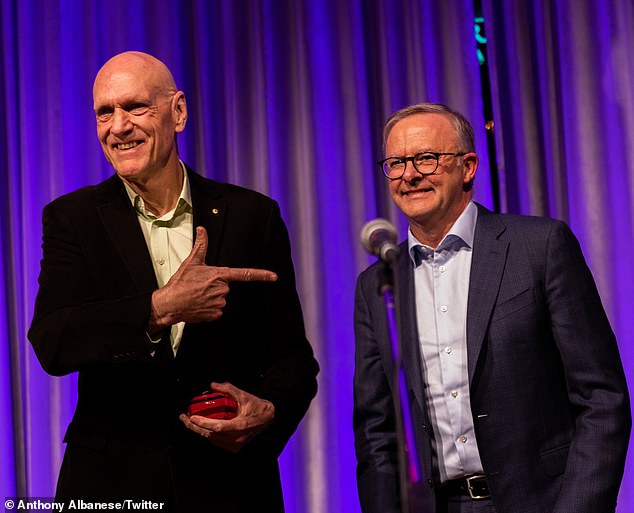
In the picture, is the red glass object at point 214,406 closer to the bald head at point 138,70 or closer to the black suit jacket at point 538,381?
the black suit jacket at point 538,381

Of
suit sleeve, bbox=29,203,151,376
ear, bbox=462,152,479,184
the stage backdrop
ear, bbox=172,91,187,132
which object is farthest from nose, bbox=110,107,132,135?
the stage backdrop

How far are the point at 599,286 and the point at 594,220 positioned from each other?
0.92ft

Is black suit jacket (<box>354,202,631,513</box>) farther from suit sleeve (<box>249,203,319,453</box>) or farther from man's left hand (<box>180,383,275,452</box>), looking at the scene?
man's left hand (<box>180,383,275,452</box>)

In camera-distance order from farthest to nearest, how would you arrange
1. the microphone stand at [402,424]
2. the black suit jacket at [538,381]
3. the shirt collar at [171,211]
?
the shirt collar at [171,211] → the black suit jacket at [538,381] → the microphone stand at [402,424]

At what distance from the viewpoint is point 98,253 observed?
2.21 metres

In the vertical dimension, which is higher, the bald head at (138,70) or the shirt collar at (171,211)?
the bald head at (138,70)

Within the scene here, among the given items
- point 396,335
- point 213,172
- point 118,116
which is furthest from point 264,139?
point 396,335

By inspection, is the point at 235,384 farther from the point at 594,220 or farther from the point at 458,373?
the point at 594,220

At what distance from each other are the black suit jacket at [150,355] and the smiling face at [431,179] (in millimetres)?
395

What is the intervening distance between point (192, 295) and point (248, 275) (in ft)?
0.52

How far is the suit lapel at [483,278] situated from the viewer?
219 cm

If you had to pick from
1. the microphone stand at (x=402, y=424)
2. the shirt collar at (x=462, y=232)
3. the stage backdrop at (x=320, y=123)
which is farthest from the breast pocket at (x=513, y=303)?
the stage backdrop at (x=320, y=123)

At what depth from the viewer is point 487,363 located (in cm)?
218

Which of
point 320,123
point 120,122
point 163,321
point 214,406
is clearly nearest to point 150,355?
point 163,321
